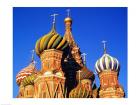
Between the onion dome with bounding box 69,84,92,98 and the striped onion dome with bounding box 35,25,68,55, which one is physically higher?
the striped onion dome with bounding box 35,25,68,55

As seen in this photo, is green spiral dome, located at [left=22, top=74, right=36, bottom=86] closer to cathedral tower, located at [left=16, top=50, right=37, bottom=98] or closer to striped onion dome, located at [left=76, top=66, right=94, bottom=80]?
cathedral tower, located at [left=16, top=50, right=37, bottom=98]

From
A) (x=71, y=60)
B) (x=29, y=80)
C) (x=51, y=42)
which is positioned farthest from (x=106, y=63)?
(x=29, y=80)

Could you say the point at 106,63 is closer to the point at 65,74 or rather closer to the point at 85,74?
the point at 85,74

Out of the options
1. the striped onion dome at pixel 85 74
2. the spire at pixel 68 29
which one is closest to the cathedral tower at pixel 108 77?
the striped onion dome at pixel 85 74

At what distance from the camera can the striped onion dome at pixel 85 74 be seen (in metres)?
5.60

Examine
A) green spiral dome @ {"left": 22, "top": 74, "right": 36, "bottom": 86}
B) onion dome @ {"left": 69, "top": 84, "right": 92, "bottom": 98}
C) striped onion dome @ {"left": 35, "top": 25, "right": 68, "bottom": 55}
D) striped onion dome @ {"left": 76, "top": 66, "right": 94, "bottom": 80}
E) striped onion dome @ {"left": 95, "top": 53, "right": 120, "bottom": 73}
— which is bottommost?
onion dome @ {"left": 69, "top": 84, "right": 92, "bottom": 98}

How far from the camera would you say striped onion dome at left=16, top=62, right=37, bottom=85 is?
5.24 meters

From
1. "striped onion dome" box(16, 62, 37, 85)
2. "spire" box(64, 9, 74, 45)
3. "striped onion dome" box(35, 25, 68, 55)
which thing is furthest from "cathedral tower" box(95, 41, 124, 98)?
"striped onion dome" box(16, 62, 37, 85)

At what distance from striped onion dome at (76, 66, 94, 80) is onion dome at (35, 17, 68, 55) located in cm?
37

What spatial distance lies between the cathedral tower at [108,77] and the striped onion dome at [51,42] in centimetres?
51

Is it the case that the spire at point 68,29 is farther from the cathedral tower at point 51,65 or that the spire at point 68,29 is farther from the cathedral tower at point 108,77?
the cathedral tower at point 108,77
